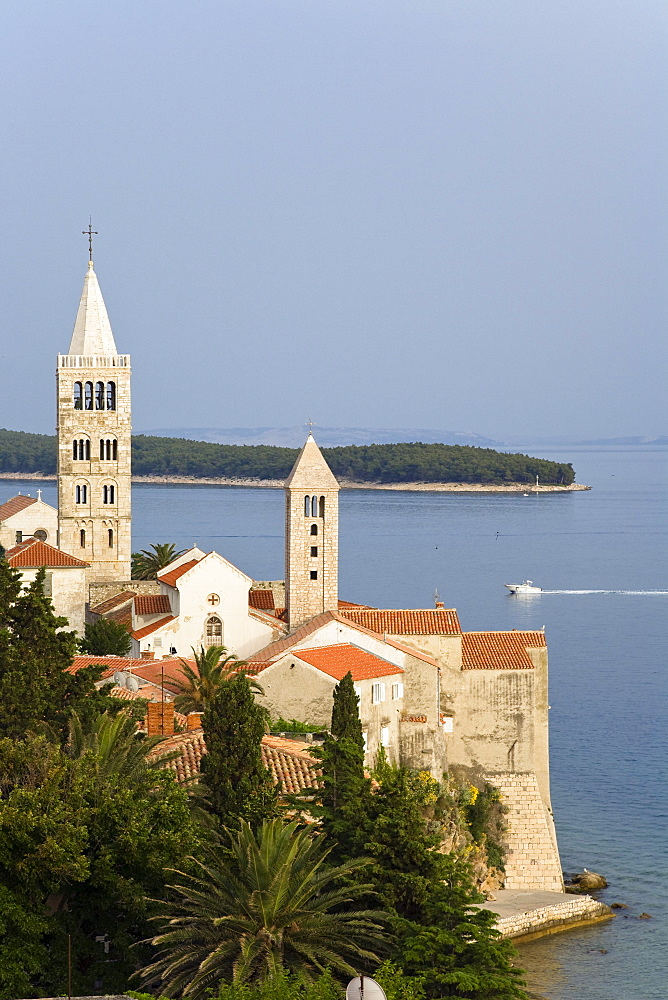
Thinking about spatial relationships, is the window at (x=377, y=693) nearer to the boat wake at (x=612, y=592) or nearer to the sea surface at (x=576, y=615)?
the sea surface at (x=576, y=615)

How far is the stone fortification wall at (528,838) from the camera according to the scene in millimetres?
32969

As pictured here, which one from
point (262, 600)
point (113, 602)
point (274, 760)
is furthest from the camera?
point (113, 602)

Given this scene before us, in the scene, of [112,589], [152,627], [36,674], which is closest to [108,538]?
[112,589]

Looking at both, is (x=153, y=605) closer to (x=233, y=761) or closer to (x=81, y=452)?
(x=81, y=452)

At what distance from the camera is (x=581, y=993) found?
2775 cm

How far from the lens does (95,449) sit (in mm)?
56094

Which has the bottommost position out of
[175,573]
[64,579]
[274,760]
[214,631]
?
[274,760]

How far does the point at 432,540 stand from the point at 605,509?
54.5 meters

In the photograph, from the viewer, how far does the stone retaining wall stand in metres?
30.0

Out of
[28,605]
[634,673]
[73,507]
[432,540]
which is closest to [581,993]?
[28,605]

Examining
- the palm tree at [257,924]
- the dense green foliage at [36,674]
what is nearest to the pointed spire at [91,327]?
the dense green foliage at [36,674]

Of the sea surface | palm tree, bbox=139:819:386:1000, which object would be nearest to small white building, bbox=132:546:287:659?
the sea surface

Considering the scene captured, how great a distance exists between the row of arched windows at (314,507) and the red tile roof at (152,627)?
17.5 ft

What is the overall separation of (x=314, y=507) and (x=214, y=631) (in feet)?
16.5
